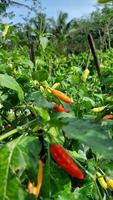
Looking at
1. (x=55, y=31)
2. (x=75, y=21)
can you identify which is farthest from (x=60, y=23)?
(x=75, y=21)

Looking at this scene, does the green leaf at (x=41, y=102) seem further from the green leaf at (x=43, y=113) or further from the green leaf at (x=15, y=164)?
the green leaf at (x=15, y=164)

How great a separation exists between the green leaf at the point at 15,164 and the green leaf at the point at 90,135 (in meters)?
0.09

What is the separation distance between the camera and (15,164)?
968 millimetres

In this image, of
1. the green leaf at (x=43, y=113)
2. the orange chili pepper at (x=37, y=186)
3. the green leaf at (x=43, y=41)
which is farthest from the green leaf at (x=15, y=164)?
the green leaf at (x=43, y=41)

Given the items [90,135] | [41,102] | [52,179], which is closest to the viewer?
[90,135]

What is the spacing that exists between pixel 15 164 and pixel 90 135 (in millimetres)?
155

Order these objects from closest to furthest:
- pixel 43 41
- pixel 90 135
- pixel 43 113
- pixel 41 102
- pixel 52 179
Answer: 1. pixel 90 135
2. pixel 52 179
3. pixel 43 113
4. pixel 41 102
5. pixel 43 41

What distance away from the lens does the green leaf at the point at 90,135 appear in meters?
0.90

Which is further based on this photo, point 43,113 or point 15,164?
point 43,113

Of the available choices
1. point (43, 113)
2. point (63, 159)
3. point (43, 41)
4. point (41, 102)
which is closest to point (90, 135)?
point (63, 159)

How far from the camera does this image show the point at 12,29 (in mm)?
2484

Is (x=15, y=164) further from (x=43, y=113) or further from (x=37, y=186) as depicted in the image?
(x=43, y=113)

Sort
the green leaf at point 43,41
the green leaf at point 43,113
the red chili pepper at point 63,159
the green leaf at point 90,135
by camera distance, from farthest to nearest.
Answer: the green leaf at point 43,41, the green leaf at point 43,113, the red chili pepper at point 63,159, the green leaf at point 90,135

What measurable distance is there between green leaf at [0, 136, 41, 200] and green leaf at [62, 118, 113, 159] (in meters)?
0.09
